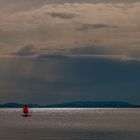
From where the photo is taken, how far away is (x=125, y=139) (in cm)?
8638

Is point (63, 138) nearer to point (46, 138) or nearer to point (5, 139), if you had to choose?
point (46, 138)

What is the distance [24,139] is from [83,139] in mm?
11737

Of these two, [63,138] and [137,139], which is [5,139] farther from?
[137,139]

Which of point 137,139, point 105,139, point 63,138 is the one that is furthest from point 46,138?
point 137,139

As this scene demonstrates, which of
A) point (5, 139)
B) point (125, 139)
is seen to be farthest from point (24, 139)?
point (125, 139)

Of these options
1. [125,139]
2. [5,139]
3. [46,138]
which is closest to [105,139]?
[125,139]

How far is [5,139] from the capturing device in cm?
8800

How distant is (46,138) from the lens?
90.4 meters

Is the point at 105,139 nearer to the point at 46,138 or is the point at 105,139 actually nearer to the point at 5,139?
the point at 46,138

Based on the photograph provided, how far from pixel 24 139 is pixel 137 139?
21.8m

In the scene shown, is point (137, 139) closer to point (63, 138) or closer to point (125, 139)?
point (125, 139)

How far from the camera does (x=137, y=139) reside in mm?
85562

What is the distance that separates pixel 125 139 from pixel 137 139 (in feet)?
7.52

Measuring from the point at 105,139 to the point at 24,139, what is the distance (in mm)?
15818
